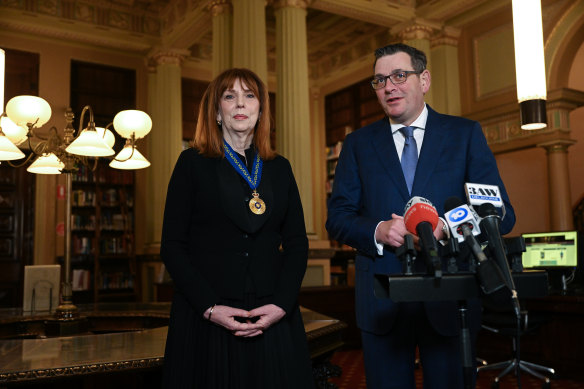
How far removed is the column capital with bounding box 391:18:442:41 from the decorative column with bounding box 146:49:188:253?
3.73m

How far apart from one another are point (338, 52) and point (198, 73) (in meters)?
2.94

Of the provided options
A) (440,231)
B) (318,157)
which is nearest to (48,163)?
(440,231)

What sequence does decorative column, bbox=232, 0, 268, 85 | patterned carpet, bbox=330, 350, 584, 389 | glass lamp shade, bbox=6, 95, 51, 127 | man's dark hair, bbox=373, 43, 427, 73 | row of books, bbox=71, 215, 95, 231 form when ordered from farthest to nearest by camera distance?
row of books, bbox=71, 215, 95, 231 → decorative column, bbox=232, 0, 268, 85 → patterned carpet, bbox=330, 350, 584, 389 → glass lamp shade, bbox=6, 95, 51, 127 → man's dark hair, bbox=373, 43, 427, 73

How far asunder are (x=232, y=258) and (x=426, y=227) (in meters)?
0.73

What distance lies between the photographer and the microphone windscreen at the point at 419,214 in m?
1.17

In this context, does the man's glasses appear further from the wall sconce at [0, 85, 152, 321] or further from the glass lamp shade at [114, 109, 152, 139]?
the glass lamp shade at [114, 109, 152, 139]

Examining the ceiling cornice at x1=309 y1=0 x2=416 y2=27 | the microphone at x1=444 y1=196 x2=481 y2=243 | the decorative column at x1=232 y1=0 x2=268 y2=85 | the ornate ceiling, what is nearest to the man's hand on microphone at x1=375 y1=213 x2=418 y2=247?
the microphone at x1=444 y1=196 x2=481 y2=243

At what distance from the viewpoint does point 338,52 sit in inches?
451

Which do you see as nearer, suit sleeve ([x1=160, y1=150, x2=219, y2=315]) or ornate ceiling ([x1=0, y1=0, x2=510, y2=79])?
suit sleeve ([x1=160, y1=150, x2=219, y2=315])

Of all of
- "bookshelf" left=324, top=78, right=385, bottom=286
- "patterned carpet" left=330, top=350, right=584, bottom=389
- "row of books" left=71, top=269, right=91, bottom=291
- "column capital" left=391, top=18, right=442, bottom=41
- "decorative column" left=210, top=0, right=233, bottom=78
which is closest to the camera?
"patterned carpet" left=330, top=350, right=584, bottom=389

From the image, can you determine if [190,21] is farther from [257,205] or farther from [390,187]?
[390,187]

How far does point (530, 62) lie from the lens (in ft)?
9.57

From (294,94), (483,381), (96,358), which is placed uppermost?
(294,94)

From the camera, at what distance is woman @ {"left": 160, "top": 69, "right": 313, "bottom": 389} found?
1627 millimetres
